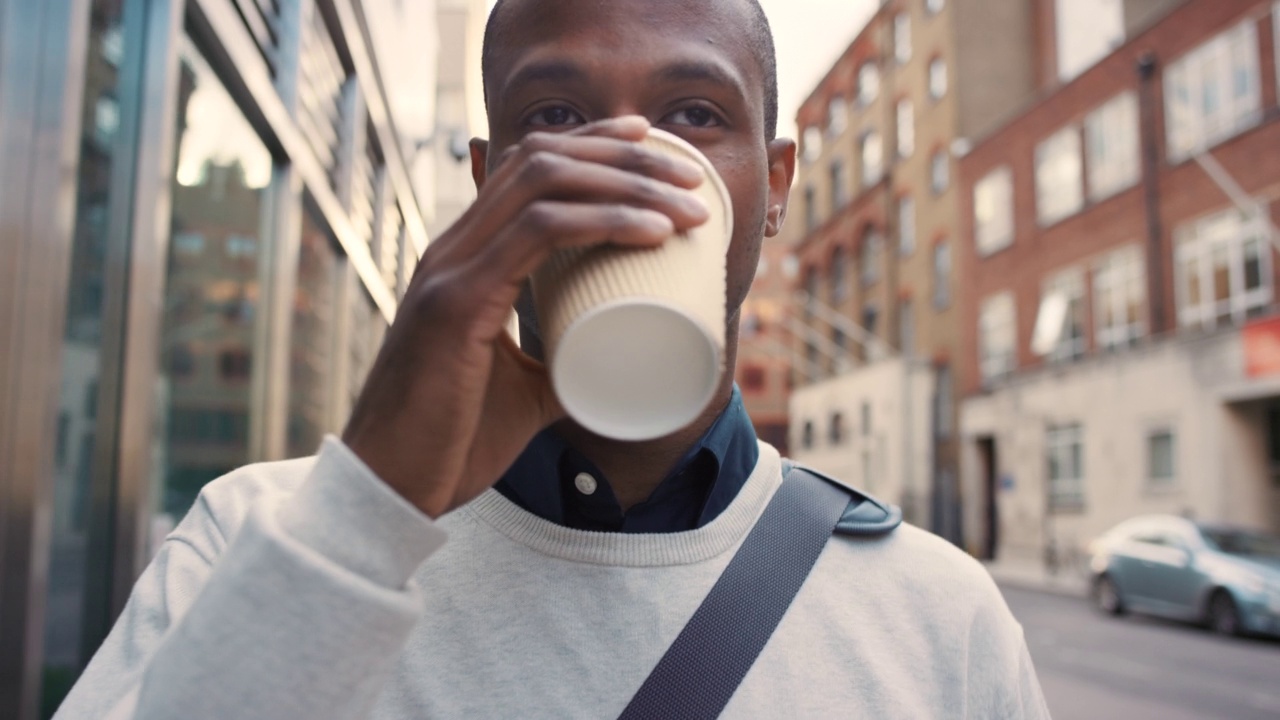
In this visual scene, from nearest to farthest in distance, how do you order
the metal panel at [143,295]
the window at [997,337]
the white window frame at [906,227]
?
1. the metal panel at [143,295]
2. the window at [997,337]
3. the white window frame at [906,227]

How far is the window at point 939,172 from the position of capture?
31688mm

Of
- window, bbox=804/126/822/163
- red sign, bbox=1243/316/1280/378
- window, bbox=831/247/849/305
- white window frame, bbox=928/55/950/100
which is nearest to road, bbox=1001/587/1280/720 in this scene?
red sign, bbox=1243/316/1280/378

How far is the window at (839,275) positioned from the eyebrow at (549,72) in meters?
39.3

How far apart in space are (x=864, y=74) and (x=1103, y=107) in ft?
57.2

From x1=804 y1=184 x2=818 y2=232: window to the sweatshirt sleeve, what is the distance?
4357 cm

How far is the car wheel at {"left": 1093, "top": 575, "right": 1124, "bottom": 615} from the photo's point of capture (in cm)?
1534

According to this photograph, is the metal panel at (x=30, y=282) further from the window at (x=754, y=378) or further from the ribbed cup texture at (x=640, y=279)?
the window at (x=754, y=378)

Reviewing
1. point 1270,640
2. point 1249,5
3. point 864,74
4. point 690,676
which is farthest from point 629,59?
point 864,74

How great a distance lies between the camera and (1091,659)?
428 inches

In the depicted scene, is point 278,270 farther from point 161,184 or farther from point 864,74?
point 864,74

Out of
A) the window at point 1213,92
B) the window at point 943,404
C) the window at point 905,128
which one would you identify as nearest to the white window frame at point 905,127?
the window at point 905,128

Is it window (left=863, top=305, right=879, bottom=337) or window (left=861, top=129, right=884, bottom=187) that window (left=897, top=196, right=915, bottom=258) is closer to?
window (left=861, top=129, right=884, bottom=187)

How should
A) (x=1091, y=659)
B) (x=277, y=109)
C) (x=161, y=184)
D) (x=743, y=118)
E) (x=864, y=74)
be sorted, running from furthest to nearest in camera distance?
(x=864, y=74) → (x=1091, y=659) → (x=277, y=109) → (x=161, y=184) → (x=743, y=118)

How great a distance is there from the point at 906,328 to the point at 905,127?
6487 mm
